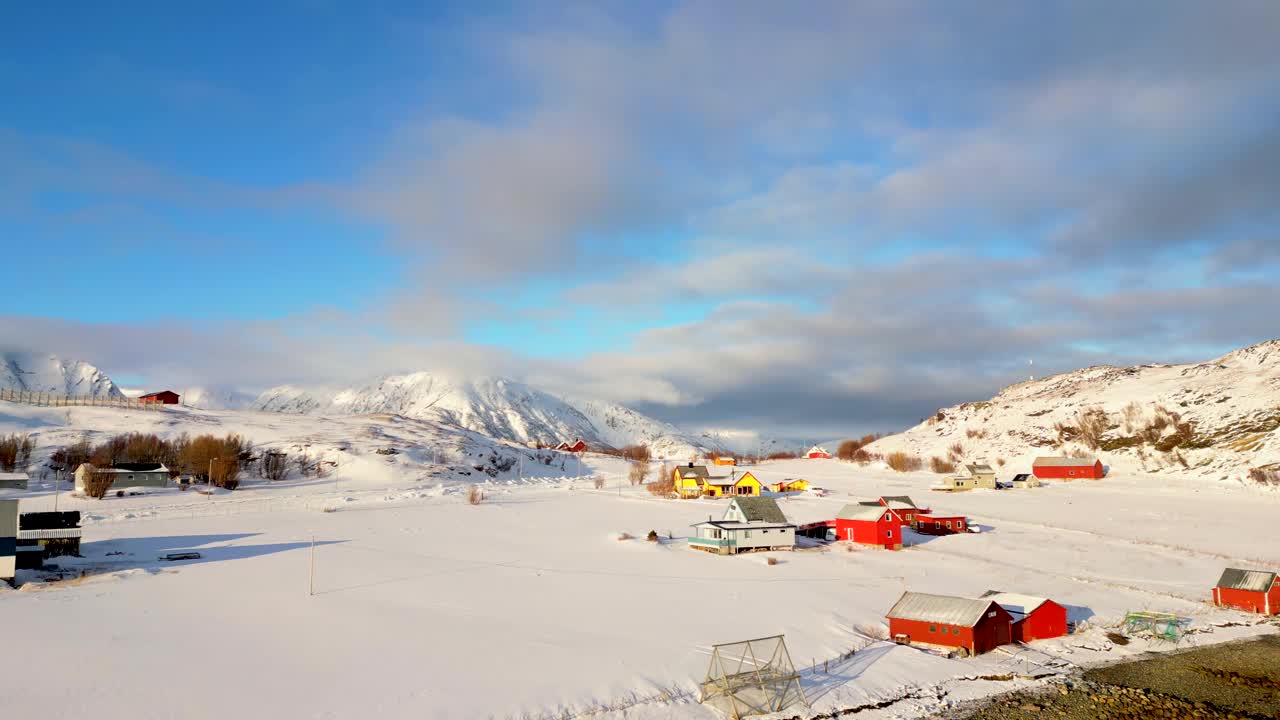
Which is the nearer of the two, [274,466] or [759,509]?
[759,509]

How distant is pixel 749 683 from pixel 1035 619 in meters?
17.2

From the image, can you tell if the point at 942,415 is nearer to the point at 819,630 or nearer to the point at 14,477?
the point at 819,630

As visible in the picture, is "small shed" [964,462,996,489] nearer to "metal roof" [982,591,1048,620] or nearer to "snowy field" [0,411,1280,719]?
"snowy field" [0,411,1280,719]

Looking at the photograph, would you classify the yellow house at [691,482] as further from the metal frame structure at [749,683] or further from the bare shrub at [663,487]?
the metal frame structure at [749,683]

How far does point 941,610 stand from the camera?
1252 inches

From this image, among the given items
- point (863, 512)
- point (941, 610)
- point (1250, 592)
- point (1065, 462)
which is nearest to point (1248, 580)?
point (1250, 592)

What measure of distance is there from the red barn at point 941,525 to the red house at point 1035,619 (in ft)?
96.1

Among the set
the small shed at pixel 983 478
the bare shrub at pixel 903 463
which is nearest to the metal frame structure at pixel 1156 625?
the small shed at pixel 983 478

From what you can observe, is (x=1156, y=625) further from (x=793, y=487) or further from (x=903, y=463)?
(x=903, y=463)

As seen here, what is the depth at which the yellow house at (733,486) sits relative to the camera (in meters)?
91.3

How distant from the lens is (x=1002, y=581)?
43375 millimetres

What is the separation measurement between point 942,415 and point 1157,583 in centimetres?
14959

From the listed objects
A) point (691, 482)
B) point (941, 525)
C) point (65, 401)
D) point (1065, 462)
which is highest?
point (65, 401)

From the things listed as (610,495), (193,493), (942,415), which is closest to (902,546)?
(610,495)
